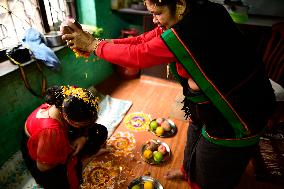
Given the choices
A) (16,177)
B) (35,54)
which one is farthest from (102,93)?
(16,177)

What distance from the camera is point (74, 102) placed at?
1.59m

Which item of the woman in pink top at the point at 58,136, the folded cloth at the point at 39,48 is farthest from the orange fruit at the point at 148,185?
the folded cloth at the point at 39,48

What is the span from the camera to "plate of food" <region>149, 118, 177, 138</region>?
9.15 ft

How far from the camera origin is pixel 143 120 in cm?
307

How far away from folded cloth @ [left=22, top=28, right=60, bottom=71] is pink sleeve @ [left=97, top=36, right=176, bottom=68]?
1.33 meters

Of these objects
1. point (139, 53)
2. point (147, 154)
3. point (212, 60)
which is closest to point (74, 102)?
point (139, 53)

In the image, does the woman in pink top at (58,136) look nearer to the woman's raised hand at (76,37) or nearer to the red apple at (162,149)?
the woman's raised hand at (76,37)

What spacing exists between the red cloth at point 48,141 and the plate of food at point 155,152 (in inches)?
35.1

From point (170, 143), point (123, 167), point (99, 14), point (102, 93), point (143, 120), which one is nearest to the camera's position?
point (123, 167)

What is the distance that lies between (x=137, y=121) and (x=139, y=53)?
74.9 inches

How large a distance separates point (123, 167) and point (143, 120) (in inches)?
31.9

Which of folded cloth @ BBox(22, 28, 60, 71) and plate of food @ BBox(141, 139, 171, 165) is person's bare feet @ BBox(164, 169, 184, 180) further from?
folded cloth @ BBox(22, 28, 60, 71)

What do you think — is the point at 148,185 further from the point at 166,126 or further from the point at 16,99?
the point at 16,99

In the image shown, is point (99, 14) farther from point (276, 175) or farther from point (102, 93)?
point (276, 175)
